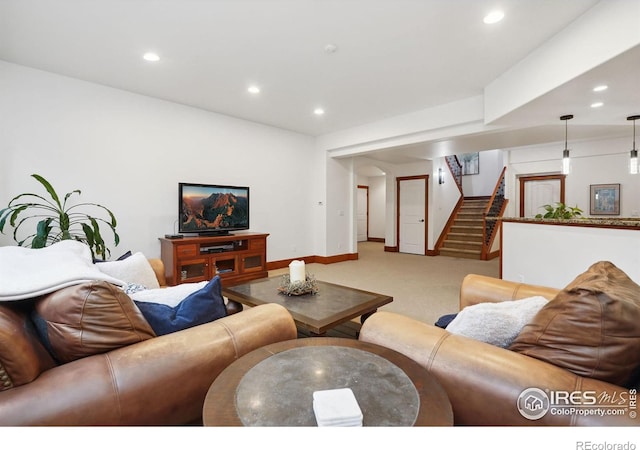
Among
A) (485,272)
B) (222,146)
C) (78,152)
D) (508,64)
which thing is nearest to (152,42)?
(78,152)

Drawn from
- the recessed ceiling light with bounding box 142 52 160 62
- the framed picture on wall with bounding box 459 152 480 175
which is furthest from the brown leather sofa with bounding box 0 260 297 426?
the framed picture on wall with bounding box 459 152 480 175

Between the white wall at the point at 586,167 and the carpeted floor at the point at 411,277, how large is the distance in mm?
2157

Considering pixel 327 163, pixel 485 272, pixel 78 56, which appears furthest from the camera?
pixel 327 163

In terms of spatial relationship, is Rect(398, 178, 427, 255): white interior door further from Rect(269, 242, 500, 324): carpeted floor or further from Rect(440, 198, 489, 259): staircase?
Rect(440, 198, 489, 259): staircase

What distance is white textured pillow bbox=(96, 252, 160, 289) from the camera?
2.07 metres

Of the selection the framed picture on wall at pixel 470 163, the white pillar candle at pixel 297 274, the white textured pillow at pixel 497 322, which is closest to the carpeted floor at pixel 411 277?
the white pillar candle at pixel 297 274

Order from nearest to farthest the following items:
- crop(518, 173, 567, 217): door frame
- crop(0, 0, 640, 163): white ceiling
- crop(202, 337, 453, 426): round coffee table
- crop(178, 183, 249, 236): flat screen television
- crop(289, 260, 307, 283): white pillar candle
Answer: crop(202, 337, 453, 426): round coffee table < crop(0, 0, 640, 163): white ceiling < crop(289, 260, 307, 283): white pillar candle < crop(178, 183, 249, 236): flat screen television < crop(518, 173, 567, 217): door frame

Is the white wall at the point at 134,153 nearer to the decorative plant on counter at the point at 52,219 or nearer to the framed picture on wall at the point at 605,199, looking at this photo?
the decorative plant on counter at the point at 52,219

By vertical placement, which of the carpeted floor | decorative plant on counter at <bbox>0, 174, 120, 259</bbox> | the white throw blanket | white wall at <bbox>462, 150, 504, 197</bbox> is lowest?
the carpeted floor

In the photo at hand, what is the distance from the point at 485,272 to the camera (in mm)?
5715

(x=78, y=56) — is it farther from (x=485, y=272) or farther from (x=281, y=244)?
(x=485, y=272)

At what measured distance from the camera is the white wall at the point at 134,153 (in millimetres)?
3385

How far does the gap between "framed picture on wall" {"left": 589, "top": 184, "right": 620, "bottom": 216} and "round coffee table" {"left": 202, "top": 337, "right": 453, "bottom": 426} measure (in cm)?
723

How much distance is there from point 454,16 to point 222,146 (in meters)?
3.76
